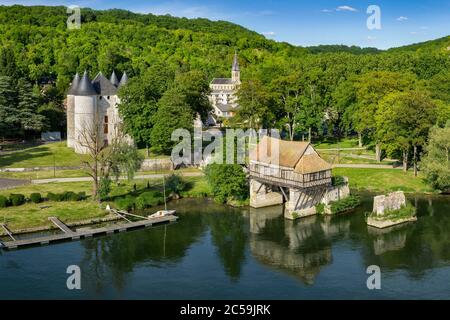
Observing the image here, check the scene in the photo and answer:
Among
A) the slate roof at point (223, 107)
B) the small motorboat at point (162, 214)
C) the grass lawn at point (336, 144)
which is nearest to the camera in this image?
the small motorboat at point (162, 214)

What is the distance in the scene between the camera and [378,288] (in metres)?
36.4

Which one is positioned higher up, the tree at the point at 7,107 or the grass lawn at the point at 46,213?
the tree at the point at 7,107

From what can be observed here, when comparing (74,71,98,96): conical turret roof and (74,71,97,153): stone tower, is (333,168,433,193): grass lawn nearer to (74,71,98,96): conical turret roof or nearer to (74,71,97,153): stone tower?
(74,71,97,153): stone tower

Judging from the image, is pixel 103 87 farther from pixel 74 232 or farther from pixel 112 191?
Result: pixel 74 232

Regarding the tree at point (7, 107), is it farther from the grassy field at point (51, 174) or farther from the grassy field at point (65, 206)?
the grassy field at point (65, 206)

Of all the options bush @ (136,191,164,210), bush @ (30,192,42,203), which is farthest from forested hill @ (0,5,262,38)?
bush @ (136,191,164,210)

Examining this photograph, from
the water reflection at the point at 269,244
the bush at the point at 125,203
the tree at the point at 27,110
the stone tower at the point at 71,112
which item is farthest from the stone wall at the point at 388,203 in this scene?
the tree at the point at 27,110

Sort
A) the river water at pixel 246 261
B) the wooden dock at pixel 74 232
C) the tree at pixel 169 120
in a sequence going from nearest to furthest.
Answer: the river water at pixel 246 261 → the wooden dock at pixel 74 232 → the tree at pixel 169 120

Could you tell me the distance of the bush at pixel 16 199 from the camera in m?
52.0

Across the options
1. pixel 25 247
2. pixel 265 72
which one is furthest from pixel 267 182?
pixel 265 72

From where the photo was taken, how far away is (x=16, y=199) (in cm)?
5206

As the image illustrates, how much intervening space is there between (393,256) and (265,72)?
52215 mm

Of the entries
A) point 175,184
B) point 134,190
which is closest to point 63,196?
point 134,190
